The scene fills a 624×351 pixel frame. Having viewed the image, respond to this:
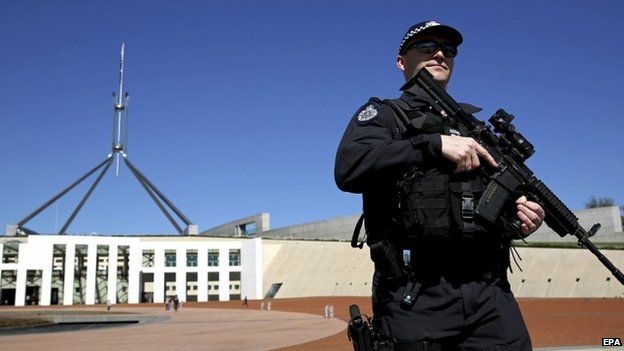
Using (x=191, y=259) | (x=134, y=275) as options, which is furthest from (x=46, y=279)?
(x=191, y=259)

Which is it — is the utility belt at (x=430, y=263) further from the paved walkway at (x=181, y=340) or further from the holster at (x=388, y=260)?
the paved walkway at (x=181, y=340)

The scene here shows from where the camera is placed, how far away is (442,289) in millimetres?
2518

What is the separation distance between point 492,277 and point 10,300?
203 feet

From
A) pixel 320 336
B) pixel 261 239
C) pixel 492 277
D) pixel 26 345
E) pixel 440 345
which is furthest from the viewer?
pixel 261 239

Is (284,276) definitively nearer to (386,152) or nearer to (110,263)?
(110,263)

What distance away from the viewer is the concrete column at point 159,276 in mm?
55469

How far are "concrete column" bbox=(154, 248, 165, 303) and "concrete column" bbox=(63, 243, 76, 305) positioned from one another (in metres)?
7.82

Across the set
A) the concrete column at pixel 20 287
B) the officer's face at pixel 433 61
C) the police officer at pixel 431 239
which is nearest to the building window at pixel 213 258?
the concrete column at pixel 20 287

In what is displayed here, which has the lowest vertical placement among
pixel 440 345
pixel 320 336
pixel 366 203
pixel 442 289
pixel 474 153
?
pixel 320 336

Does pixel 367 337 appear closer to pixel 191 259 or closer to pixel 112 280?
pixel 112 280

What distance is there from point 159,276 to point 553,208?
56.5 m

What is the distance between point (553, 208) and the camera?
2977 mm

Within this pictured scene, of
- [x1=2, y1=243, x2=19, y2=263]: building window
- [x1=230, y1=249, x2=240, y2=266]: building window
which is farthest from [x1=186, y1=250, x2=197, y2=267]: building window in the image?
[x1=2, y1=243, x2=19, y2=263]: building window

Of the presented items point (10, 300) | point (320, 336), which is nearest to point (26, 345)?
point (320, 336)
